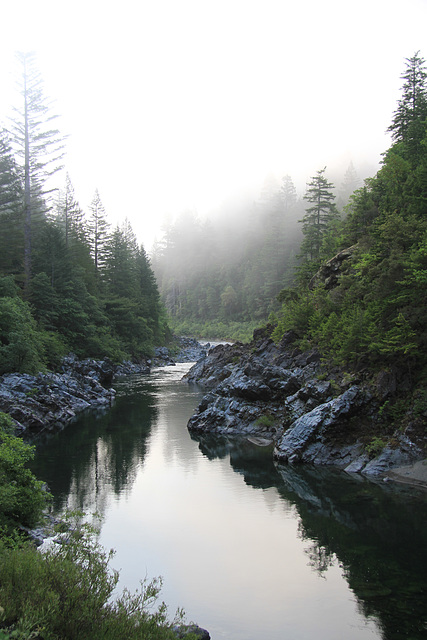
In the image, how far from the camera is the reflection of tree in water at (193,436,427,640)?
988 centimetres

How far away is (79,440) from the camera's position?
79.5 feet

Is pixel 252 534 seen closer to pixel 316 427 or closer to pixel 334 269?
pixel 316 427

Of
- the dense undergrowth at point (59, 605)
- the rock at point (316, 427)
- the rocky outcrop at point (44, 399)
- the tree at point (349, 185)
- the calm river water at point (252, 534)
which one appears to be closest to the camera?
the dense undergrowth at point (59, 605)

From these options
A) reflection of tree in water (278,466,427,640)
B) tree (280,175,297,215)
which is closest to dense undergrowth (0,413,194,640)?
reflection of tree in water (278,466,427,640)

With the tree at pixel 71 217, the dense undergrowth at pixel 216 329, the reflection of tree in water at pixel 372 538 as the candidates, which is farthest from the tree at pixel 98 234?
the reflection of tree in water at pixel 372 538

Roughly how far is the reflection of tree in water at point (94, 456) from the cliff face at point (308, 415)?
165 inches

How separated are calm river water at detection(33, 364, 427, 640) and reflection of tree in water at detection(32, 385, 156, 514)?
0.08 meters

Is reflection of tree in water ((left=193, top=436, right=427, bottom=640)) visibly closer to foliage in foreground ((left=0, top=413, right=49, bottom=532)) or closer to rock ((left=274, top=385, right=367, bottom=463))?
rock ((left=274, top=385, right=367, bottom=463))

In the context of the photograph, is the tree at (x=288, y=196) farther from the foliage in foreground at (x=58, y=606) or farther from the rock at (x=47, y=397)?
the foliage in foreground at (x=58, y=606)

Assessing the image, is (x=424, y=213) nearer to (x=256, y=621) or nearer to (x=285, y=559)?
(x=285, y=559)

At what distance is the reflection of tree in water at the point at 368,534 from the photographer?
9.88 meters

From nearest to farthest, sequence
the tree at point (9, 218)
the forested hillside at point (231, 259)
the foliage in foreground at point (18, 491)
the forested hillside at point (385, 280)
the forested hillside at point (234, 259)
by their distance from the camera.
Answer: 1. the foliage in foreground at point (18, 491)
2. the forested hillside at point (385, 280)
3. the tree at point (9, 218)
4. the forested hillside at point (234, 259)
5. the forested hillside at point (231, 259)

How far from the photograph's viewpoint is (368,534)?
13648mm

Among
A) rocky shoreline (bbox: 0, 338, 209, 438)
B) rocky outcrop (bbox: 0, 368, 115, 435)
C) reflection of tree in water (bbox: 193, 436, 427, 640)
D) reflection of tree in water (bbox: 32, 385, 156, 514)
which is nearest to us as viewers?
reflection of tree in water (bbox: 193, 436, 427, 640)
